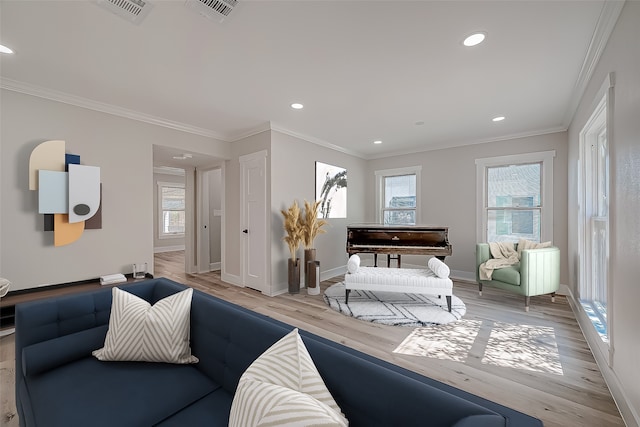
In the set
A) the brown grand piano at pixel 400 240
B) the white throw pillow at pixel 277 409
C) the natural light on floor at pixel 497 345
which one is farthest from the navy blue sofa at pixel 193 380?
the brown grand piano at pixel 400 240

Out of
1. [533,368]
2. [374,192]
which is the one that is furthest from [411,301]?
[374,192]

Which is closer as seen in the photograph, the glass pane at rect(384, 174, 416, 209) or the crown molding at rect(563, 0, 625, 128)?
the crown molding at rect(563, 0, 625, 128)

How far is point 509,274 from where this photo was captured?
3.55 meters

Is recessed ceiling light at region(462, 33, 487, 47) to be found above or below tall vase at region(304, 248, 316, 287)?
above

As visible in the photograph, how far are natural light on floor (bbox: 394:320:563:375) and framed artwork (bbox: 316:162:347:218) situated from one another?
2.75 metres

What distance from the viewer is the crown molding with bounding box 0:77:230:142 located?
2717 mm

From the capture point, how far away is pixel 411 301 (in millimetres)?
3693

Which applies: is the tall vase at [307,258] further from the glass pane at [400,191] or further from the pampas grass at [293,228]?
the glass pane at [400,191]

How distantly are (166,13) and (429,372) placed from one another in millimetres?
3233

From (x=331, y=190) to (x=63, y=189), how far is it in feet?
12.4

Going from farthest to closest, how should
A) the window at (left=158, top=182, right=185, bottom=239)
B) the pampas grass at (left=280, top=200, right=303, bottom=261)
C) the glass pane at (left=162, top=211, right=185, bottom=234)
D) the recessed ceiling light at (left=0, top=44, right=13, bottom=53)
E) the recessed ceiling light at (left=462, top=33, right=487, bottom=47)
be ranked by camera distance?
the glass pane at (left=162, top=211, right=185, bottom=234)
the window at (left=158, top=182, right=185, bottom=239)
the pampas grass at (left=280, top=200, right=303, bottom=261)
the recessed ceiling light at (left=0, top=44, right=13, bottom=53)
the recessed ceiling light at (left=462, top=33, right=487, bottom=47)

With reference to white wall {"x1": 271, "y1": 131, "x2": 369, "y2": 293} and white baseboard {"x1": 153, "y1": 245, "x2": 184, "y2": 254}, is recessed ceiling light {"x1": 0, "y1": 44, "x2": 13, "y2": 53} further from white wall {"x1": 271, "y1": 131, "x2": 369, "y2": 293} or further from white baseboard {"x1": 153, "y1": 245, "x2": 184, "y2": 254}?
white baseboard {"x1": 153, "y1": 245, "x2": 184, "y2": 254}

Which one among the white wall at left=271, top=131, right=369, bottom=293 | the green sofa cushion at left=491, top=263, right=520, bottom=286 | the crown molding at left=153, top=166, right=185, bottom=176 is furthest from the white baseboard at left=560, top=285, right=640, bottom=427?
the crown molding at left=153, top=166, right=185, bottom=176

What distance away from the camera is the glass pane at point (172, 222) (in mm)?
8656
